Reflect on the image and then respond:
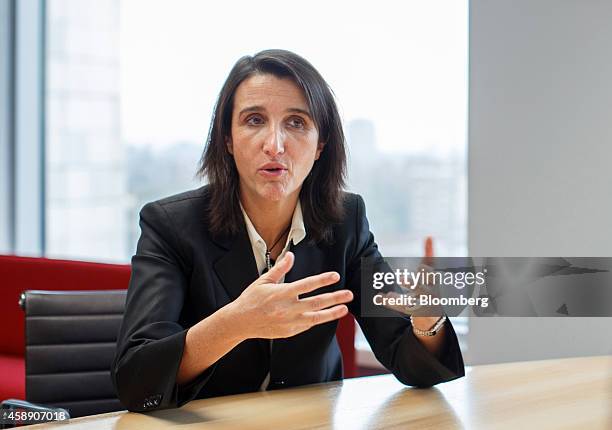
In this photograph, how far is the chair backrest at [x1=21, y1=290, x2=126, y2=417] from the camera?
2.33 m

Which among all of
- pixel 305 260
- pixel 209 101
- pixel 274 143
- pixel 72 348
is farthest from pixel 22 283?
pixel 274 143

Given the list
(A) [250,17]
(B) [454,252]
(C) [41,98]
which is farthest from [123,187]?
(B) [454,252]

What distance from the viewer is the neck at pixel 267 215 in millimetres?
2033

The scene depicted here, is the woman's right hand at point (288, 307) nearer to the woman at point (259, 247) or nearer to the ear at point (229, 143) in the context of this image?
the woman at point (259, 247)

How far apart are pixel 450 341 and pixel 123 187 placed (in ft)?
10.2

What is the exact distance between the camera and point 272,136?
1.90m

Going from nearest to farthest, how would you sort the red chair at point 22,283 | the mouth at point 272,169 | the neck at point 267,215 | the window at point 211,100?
the mouth at point 272,169
the neck at point 267,215
the red chair at point 22,283
the window at point 211,100

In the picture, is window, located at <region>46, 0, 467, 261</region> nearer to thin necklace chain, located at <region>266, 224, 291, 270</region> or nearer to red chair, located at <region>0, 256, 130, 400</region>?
red chair, located at <region>0, 256, 130, 400</region>

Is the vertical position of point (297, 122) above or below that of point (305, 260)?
above

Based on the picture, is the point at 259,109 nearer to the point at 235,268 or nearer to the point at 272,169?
the point at 272,169

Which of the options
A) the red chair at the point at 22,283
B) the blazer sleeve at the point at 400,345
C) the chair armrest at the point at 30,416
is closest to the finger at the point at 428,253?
the blazer sleeve at the point at 400,345

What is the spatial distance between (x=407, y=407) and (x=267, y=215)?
580mm

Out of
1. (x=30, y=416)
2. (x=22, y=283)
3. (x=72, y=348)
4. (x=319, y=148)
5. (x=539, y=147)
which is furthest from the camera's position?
(x=22, y=283)

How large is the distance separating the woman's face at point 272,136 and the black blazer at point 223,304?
0.15 m
